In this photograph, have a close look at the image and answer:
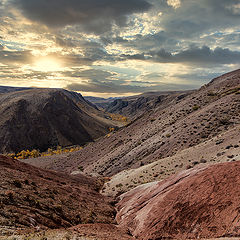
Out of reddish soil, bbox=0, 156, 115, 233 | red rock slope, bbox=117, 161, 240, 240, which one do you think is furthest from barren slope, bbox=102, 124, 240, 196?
red rock slope, bbox=117, 161, 240, 240

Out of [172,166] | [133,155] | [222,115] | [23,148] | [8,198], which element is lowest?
[23,148]

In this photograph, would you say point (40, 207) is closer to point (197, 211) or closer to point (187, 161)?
point (197, 211)

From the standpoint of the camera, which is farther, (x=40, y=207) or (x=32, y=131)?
(x=32, y=131)

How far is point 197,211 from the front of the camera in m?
12.2

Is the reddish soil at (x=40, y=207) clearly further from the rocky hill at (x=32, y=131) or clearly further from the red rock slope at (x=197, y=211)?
the rocky hill at (x=32, y=131)

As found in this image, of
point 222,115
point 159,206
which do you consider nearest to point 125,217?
point 159,206

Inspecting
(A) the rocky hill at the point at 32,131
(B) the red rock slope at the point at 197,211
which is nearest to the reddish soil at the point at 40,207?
(B) the red rock slope at the point at 197,211

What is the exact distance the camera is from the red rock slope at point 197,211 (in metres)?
10.7

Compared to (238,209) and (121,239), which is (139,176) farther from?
(238,209)

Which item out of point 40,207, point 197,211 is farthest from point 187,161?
point 40,207

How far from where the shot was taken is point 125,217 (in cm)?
1811

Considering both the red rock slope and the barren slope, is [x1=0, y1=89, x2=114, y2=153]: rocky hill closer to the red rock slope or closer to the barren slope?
the barren slope

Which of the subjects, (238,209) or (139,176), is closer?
(238,209)

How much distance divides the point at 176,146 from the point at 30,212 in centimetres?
3206
